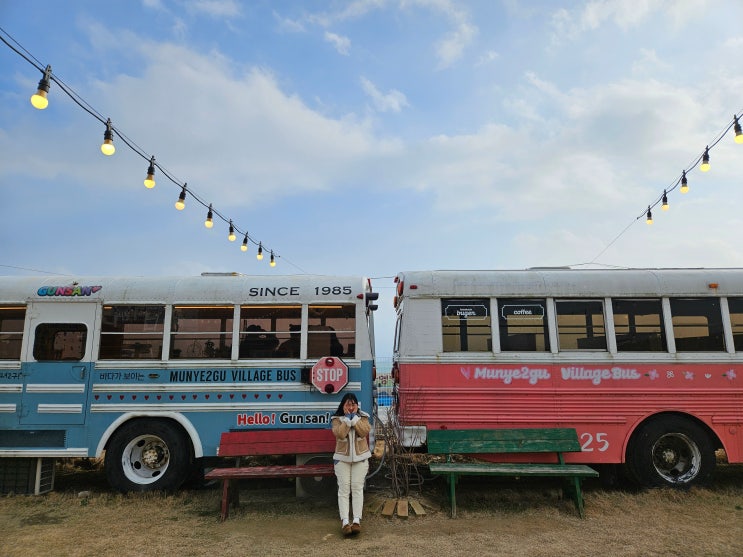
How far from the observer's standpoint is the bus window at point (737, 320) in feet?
22.4

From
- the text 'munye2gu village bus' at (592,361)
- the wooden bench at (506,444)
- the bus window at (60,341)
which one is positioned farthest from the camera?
the bus window at (60,341)

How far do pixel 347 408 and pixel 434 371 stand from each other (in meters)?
1.63

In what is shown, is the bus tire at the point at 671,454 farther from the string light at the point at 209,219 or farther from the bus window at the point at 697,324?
the string light at the point at 209,219

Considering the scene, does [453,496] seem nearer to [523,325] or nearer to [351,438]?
[351,438]

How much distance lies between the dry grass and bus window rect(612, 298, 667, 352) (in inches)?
72.3

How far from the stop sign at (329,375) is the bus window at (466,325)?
143 cm

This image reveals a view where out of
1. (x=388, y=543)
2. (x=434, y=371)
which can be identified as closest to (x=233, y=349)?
(x=434, y=371)

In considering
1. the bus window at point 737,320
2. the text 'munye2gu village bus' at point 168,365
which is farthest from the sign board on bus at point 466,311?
the bus window at point 737,320

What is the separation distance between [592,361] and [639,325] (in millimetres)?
842

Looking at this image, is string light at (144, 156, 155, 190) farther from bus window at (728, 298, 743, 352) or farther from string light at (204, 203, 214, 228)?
bus window at (728, 298, 743, 352)

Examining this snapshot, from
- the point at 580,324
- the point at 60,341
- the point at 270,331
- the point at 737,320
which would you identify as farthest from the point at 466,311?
the point at 60,341

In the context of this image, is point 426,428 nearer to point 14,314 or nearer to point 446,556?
point 446,556

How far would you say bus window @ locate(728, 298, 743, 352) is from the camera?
6.81 m

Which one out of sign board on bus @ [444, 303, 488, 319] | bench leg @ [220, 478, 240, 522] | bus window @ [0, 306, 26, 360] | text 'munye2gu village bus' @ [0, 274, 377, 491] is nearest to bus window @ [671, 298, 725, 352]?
sign board on bus @ [444, 303, 488, 319]
